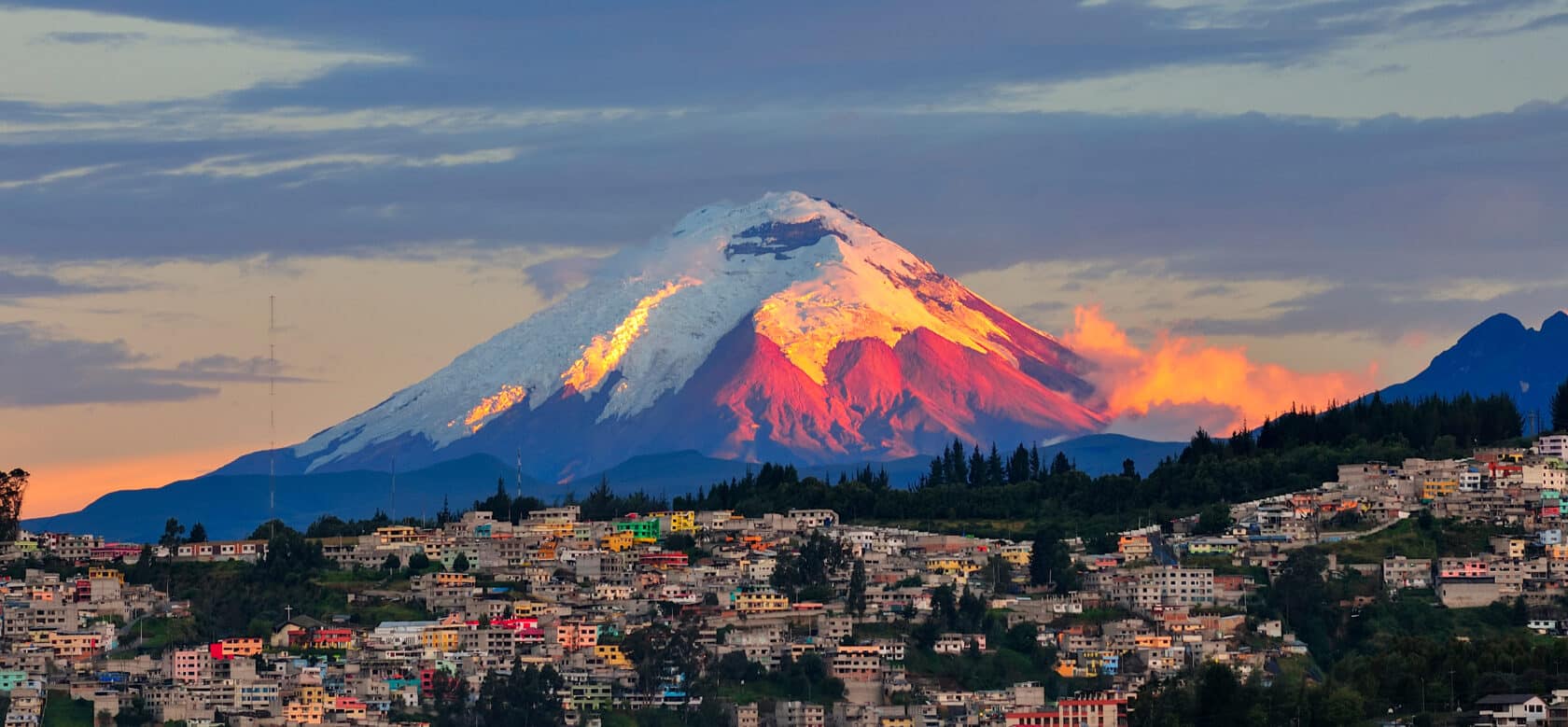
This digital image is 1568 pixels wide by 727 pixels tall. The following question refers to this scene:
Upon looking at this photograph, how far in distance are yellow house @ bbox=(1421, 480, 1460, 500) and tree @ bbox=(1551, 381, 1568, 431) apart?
17605mm

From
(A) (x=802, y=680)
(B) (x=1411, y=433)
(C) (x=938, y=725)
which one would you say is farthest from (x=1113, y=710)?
(B) (x=1411, y=433)

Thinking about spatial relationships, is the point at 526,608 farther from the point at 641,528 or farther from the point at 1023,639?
the point at 1023,639

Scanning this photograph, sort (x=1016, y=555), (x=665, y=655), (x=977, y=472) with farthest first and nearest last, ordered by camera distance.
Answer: (x=977, y=472) < (x=1016, y=555) < (x=665, y=655)

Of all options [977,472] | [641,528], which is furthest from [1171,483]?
[641,528]

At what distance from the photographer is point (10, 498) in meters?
166

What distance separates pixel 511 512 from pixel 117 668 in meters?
46.5

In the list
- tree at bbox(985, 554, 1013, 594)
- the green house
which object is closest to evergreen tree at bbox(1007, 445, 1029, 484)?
the green house

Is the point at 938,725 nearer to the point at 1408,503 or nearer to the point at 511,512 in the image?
the point at 1408,503

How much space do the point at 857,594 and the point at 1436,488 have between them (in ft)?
101

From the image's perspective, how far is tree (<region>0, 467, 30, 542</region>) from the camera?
165125mm

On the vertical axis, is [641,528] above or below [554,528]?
below

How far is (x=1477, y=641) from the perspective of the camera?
4685 inches

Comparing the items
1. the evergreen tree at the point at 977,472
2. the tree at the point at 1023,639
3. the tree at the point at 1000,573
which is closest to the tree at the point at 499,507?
the evergreen tree at the point at 977,472

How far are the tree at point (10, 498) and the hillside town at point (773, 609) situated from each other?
3.14 meters
